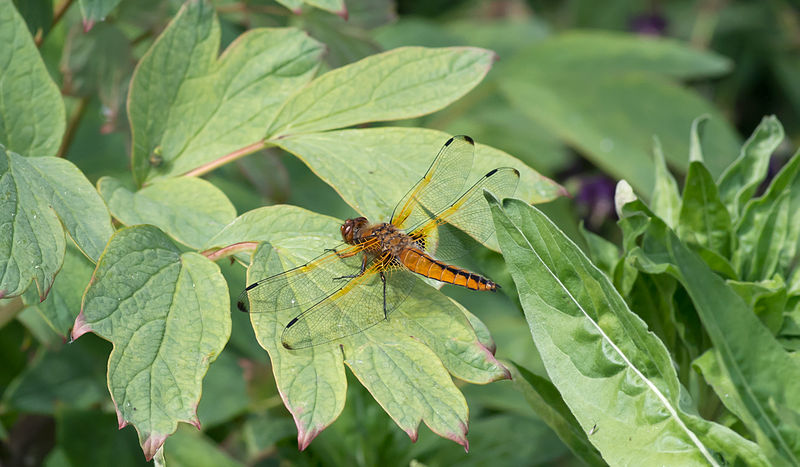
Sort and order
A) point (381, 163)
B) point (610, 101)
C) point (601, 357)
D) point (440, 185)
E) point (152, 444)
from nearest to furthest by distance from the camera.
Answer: point (152, 444)
point (601, 357)
point (381, 163)
point (440, 185)
point (610, 101)

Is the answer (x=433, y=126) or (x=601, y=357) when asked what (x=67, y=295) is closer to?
(x=601, y=357)

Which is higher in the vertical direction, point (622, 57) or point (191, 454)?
point (622, 57)

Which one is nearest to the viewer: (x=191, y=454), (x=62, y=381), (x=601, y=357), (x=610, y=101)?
(x=601, y=357)

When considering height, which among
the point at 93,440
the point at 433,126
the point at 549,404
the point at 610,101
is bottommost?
the point at 93,440

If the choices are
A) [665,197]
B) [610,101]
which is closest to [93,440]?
[665,197]

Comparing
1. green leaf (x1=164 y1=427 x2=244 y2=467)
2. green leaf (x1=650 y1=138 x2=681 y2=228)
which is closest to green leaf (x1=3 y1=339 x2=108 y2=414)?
green leaf (x1=164 y1=427 x2=244 y2=467)
